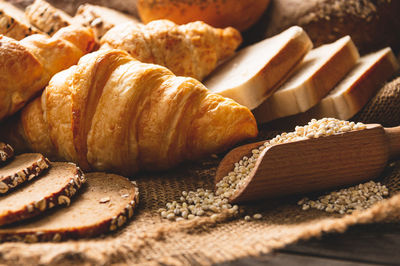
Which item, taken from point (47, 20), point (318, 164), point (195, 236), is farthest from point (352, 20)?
point (195, 236)

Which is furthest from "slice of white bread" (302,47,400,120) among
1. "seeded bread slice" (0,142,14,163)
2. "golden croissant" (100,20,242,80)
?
"seeded bread slice" (0,142,14,163)

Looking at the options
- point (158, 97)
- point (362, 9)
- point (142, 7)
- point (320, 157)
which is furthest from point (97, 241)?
point (362, 9)

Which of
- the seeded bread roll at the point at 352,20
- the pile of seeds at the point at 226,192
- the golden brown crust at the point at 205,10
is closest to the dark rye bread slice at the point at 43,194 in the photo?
the pile of seeds at the point at 226,192

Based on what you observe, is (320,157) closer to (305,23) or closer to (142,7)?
(305,23)

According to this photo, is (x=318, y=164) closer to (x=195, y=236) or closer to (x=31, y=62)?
(x=195, y=236)

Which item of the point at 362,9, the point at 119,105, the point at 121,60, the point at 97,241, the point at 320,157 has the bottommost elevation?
the point at 97,241

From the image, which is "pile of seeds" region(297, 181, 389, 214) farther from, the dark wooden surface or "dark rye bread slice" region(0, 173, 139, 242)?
"dark rye bread slice" region(0, 173, 139, 242)
